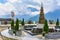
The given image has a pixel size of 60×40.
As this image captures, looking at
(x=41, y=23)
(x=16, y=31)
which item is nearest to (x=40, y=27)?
(x=41, y=23)

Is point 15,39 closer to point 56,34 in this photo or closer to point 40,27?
point 56,34

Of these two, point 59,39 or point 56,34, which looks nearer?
point 59,39

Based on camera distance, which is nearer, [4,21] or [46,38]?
[46,38]

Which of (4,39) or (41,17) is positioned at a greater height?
(41,17)

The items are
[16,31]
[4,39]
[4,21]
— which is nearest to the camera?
[4,39]

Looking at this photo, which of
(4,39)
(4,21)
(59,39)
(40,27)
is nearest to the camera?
(59,39)

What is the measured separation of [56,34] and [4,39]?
508cm

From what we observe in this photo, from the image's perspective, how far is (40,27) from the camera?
75.8ft

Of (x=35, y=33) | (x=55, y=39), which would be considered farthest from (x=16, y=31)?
(x=55, y=39)

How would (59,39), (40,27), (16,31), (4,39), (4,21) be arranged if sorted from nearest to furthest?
(59,39)
(4,39)
(16,31)
(40,27)
(4,21)

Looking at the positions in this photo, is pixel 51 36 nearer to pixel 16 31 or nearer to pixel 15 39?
pixel 15 39

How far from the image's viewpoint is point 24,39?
56.8 ft

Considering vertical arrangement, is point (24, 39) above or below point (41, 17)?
below

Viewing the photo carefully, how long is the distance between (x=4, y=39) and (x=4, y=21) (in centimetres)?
2364
